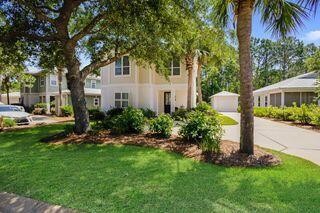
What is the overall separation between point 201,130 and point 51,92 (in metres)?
35.7

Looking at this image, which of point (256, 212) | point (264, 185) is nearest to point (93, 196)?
point (256, 212)

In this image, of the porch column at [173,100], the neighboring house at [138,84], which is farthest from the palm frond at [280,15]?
the porch column at [173,100]

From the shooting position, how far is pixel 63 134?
44.2ft

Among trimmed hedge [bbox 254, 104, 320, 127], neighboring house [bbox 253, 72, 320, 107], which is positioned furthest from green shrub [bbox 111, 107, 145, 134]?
neighboring house [bbox 253, 72, 320, 107]

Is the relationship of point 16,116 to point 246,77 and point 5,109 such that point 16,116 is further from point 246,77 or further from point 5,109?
point 246,77

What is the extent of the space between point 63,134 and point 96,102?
→ 103 feet

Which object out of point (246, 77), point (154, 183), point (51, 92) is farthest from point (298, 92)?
point (51, 92)

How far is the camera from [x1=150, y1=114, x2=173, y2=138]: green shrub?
12.3 m

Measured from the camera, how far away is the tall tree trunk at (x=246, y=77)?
9.02 meters

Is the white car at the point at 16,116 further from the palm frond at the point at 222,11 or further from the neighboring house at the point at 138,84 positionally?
the palm frond at the point at 222,11

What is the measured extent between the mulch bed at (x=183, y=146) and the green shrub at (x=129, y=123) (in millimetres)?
442

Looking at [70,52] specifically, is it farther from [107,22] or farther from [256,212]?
[256,212]

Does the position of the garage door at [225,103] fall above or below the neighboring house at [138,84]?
below

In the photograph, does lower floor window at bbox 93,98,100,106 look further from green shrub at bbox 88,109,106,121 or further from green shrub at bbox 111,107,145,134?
green shrub at bbox 111,107,145,134
